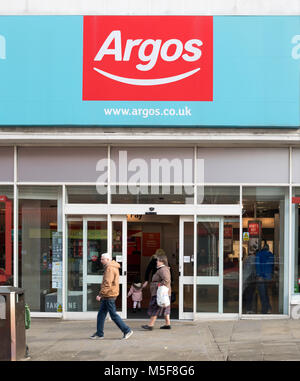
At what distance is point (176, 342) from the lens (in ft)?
30.5

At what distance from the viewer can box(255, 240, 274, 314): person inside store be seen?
11.5 meters

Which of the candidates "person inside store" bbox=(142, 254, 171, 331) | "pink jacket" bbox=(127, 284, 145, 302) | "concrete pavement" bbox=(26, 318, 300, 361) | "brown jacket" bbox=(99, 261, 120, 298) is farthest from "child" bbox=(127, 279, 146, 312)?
"brown jacket" bbox=(99, 261, 120, 298)

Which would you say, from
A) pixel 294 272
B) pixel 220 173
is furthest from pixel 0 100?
pixel 294 272

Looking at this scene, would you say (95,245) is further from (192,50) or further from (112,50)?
(192,50)

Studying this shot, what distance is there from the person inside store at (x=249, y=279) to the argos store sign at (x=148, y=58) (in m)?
3.87

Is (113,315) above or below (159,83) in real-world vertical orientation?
below

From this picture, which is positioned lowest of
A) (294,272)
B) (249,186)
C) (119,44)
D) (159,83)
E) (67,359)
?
(67,359)

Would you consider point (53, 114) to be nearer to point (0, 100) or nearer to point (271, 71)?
point (0, 100)

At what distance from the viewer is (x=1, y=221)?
11867 mm

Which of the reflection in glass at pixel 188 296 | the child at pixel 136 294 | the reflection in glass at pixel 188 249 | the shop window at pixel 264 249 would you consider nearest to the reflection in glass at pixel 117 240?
the child at pixel 136 294

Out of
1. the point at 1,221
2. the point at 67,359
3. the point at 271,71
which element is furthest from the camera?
the point at 1,221

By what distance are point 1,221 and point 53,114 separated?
9.47ft

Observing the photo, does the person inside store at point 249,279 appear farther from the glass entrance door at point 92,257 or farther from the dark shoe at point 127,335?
the glass entrance door at point 92,257

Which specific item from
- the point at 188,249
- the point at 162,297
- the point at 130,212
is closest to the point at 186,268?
the point at 188,249
